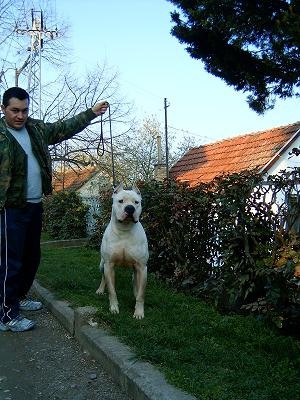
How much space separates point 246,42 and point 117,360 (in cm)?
508

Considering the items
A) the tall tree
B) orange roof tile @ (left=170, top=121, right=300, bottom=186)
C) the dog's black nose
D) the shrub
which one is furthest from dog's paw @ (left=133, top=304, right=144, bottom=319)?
the shrub

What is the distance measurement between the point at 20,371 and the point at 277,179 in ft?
9.01

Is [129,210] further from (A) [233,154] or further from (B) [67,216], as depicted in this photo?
(A) [233,154]

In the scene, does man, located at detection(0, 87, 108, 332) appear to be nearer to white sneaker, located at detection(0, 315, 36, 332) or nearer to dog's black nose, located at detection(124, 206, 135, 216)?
white sneaker, located at detection(0, 315, 36, 332)

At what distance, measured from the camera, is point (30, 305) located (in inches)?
206

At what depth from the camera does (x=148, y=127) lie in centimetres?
4188

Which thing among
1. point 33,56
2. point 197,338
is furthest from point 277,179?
point 33,56

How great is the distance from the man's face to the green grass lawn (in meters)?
1.89

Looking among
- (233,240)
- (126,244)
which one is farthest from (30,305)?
(233,240)

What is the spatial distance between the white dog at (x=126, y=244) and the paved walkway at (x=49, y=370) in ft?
2.32

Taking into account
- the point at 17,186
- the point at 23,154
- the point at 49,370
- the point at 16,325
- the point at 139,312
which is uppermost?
the point at 23,154

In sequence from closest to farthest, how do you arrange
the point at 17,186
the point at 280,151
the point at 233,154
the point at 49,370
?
the point at 49,370
the point at 17,186
the point at 280,151
the point at 233,154

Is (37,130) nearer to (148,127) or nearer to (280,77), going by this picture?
(280,77)

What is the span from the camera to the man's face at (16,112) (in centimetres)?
441
